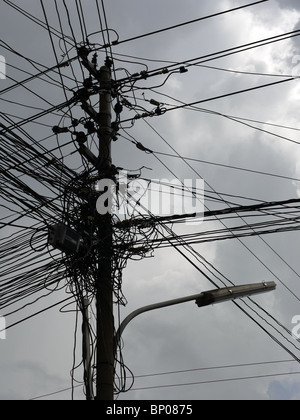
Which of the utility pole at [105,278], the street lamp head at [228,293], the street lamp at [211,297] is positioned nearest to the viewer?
the utility pole at [105,278]

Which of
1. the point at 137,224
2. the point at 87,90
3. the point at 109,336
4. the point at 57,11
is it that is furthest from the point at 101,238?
the point at 57,11

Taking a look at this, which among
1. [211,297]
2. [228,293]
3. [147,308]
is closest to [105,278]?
[147,308]

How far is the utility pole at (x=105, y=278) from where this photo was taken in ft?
26.9

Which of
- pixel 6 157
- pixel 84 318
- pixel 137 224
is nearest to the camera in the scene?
pixel 6 157

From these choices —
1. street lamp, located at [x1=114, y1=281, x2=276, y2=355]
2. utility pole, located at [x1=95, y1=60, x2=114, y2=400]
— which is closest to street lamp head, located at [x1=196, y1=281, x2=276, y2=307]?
street lamp, located at [x1=114, y1=281, x2=276, y2=355]

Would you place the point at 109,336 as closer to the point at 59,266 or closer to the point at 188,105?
the point at 59,266

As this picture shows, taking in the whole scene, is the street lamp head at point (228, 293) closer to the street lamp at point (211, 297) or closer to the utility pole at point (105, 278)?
the street lamp at point (211, 297)

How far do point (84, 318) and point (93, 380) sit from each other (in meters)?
0.92

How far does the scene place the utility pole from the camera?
821cm

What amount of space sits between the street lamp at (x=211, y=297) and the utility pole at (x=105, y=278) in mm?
206

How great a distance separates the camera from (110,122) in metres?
10.1

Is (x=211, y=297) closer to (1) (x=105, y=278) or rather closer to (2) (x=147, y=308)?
(2) (x=147, y=308)

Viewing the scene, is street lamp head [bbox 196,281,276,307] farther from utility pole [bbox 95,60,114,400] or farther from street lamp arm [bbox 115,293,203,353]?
utility pole [bbox 95,60,114,400]

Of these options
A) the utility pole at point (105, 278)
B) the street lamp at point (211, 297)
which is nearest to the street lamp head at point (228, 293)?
the street lamp at point (211, 297)
